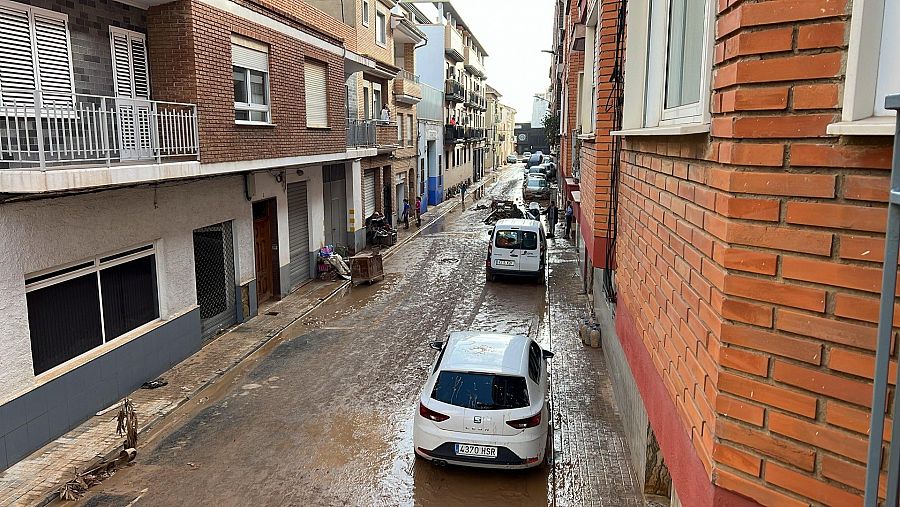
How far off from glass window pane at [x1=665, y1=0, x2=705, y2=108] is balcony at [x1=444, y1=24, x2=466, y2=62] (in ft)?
129

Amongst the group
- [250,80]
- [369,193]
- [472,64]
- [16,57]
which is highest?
[472,64]

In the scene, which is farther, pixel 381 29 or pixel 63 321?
pixel 381 29

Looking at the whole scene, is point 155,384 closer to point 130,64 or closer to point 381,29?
point 130,64

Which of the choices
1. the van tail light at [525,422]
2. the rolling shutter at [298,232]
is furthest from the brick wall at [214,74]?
the van tail light at [525,422]

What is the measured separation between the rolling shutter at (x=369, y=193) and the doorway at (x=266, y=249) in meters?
7.80

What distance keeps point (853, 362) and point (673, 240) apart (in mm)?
1270

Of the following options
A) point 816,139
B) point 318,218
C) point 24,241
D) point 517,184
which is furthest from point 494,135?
point 816,139

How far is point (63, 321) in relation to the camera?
29.0 ft

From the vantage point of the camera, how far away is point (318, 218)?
19.0 m

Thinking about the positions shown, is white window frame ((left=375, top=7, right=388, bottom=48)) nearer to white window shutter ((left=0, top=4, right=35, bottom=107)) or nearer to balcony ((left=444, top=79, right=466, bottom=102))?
white window shutter ((left=0, top=4, right=35, bottom=107))

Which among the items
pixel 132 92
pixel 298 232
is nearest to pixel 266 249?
pixel 298 232

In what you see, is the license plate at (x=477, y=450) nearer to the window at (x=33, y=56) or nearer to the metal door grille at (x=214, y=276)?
the window at (x=33, y=56)

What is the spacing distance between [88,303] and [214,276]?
3.76 m

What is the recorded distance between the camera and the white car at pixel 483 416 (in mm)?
7352
